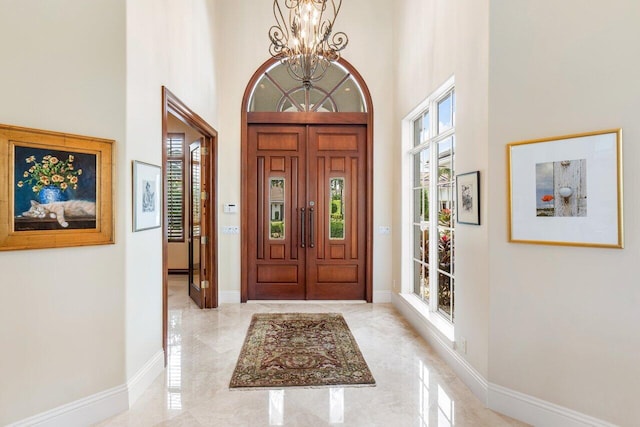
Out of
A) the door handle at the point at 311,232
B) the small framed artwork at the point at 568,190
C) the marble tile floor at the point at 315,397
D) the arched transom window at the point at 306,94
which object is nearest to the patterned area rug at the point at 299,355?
the marble tile floor at the point at 315,397

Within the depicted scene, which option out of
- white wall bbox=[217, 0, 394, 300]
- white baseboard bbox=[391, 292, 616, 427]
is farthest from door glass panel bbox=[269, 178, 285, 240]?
white baseboard bbox=[391, 292, 616, 427]

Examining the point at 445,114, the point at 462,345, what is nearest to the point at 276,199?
the point at 445,114

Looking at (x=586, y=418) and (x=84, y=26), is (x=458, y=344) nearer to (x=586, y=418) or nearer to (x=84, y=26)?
(x=586, y=418)

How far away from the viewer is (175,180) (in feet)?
23.2

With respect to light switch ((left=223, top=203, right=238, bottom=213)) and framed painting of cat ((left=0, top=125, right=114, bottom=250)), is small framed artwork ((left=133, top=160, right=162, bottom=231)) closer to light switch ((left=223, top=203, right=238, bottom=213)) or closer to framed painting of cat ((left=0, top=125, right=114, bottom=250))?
framed painting of cat ((left=0, top=125, right=114, bottom=250))

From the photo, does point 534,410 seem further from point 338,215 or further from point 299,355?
point 338,215

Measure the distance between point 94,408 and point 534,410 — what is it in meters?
3.02

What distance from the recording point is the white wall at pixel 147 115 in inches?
98.4

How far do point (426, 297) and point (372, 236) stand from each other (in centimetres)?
133

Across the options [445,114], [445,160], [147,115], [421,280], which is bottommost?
[421,280]

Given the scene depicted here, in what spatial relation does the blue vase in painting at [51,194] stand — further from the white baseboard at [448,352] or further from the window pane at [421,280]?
the window pane at [421,280]

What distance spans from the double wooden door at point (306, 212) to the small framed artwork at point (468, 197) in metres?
2.39

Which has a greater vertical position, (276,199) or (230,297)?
(276,199)

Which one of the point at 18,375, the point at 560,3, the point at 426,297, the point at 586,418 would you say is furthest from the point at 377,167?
the point at 18,375
